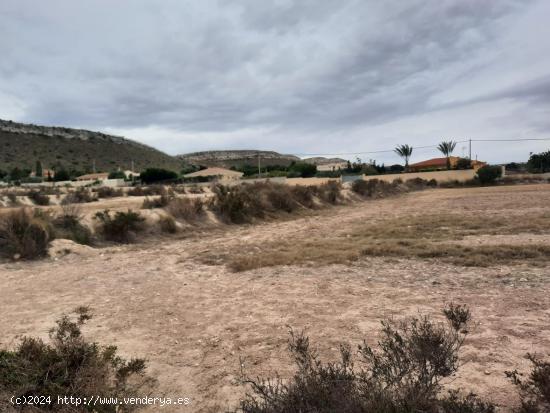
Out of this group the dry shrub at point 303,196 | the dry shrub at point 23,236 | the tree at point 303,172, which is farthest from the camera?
the tree at point 303,172

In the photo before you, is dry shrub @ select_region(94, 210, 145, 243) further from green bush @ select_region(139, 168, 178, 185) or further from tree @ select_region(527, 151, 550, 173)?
tree @ select_region(527, 151, 550, 173)

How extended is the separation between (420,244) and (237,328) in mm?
7126

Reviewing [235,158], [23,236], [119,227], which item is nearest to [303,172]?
[119,227]

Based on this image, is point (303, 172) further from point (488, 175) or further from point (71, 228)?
point (71, 228)

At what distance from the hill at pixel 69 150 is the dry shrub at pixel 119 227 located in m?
77.9

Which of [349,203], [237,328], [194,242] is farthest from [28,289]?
[349,203]

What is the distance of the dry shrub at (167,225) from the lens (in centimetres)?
1616

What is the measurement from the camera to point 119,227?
14.5 metres

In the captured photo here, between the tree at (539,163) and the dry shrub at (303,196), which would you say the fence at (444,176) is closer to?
the tree at (539,163)

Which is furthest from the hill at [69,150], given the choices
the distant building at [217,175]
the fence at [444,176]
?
the fence at [444,176]

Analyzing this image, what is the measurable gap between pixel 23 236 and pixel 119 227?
3.29 m

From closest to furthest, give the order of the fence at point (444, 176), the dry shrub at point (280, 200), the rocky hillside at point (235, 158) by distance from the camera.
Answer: the dry shrub at point (280, 200) < the fence at point (444, 176) < the rocky hillside at point (235, 158)

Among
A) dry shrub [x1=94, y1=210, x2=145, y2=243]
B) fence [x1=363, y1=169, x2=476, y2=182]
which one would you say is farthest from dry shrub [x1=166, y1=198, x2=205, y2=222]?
fence [x1=363, y1=169, x2=476, y2=182]

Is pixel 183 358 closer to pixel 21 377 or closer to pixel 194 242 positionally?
pixel 21 377
